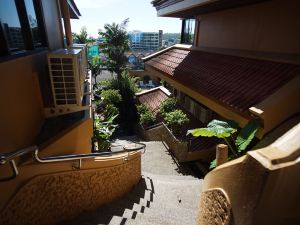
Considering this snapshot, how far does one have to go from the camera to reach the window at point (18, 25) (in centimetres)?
363

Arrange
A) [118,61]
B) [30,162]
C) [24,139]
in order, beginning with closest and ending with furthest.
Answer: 1. [30,162]
2. [24,139]
3. [118,61]

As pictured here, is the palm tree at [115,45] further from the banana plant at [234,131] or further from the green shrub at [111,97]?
the banana plant at [234,131]

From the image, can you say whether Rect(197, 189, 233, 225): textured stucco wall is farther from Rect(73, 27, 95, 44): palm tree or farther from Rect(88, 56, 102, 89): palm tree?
Rect(73, 27, 95, 44): palm tree

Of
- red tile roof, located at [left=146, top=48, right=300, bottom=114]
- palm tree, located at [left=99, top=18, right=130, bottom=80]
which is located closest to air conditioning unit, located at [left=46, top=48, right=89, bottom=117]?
red tile roof, located at [left=146, top=48, right=300, bottom=114]

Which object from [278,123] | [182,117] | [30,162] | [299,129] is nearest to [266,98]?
[278,123]

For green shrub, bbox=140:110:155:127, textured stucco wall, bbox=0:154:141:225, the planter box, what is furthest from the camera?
green shrub, bbox=140:110:155:127

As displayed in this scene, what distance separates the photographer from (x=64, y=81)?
4801 mm

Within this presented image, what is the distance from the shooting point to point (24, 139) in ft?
12.9

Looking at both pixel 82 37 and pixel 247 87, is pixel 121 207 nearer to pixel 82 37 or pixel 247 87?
pixel 247 87

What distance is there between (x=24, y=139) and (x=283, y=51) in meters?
7.53

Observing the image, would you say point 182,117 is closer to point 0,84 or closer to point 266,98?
point 266,98

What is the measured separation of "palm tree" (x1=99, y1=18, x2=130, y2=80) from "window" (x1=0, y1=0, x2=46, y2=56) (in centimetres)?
2085

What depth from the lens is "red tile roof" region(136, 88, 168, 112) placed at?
54.3 ft

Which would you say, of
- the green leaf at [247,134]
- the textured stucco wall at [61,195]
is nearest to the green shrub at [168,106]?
the textured stucco wall at [61,195]
